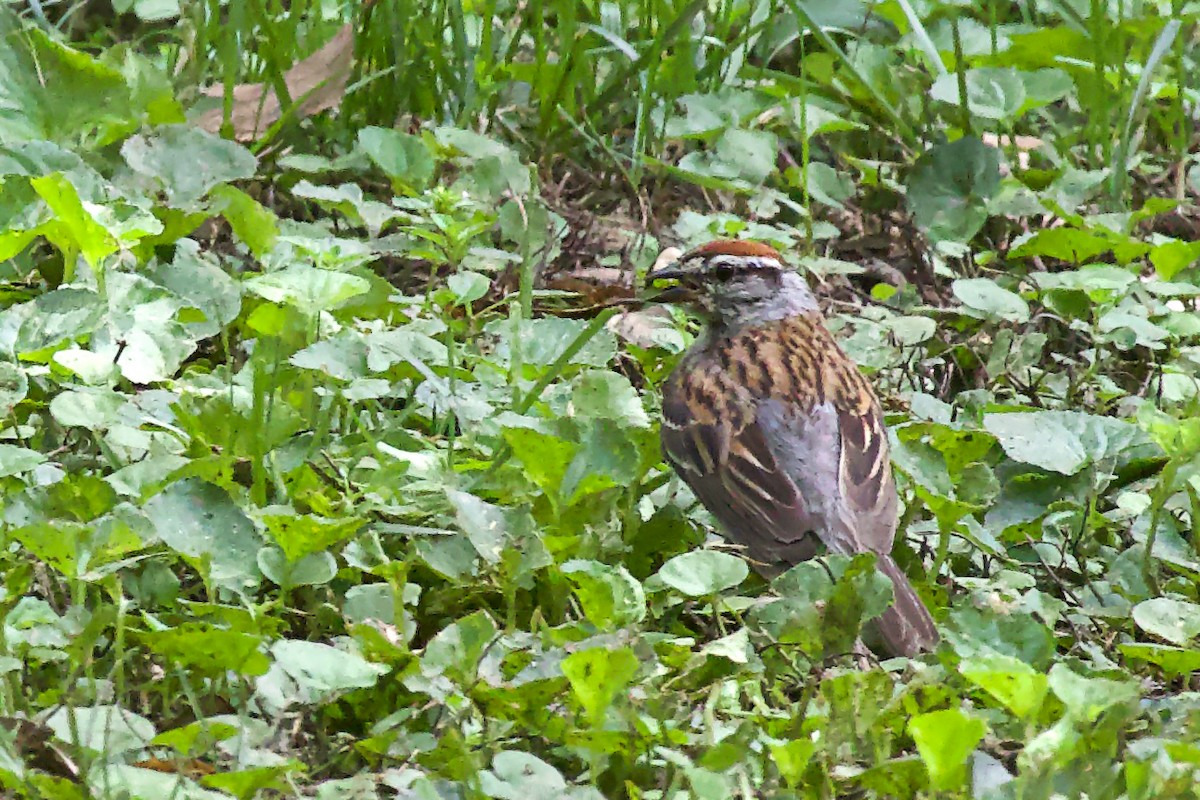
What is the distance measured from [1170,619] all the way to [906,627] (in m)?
0.47

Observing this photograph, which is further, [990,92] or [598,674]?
[990,92]

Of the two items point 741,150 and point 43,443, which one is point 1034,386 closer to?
point 741,150

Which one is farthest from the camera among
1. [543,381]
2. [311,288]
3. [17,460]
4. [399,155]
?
[399,155]

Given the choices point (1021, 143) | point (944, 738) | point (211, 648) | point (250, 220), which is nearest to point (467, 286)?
point (250, 220)

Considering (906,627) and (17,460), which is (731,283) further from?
(17,460)

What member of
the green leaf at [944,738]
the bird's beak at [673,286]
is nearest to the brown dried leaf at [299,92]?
the bird's beak at [673,286]

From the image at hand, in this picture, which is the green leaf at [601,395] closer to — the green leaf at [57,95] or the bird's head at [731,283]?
the bird's head at [731,283]

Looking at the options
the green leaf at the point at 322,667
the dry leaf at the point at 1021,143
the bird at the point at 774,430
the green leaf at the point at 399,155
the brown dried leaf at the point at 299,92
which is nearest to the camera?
the green leaf at the point at 322,667

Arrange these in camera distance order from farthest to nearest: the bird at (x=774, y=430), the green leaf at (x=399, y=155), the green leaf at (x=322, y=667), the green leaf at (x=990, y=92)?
the green leaf at (x=990, y=92)
the green leaf at (x=399, y=155)
the bird at (x=774, y=430)
the green leaf at (x=322, y=667)

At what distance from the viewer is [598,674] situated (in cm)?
261

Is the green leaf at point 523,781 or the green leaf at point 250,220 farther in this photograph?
the green leaf at point 250,220

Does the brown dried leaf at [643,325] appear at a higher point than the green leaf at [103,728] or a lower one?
lower

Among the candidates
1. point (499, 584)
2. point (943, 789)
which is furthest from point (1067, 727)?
point (499, 584)

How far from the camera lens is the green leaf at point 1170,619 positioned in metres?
3.24
